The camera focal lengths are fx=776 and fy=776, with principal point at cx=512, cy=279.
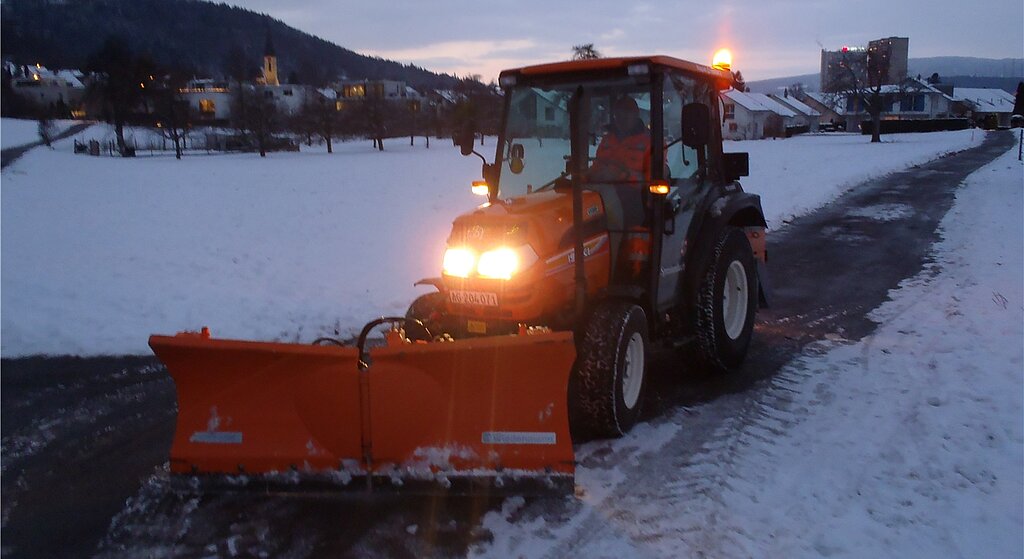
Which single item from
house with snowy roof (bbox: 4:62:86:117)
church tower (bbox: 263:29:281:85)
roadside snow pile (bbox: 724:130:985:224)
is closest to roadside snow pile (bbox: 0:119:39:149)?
house with snowy roof (bbox: 4:62:86:117)

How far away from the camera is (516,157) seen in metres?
5.68

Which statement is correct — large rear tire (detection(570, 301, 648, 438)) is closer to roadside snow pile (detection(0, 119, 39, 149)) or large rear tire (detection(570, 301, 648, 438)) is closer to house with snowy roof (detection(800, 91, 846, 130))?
roadside snow pile (detection(0, 119, 39, 149))

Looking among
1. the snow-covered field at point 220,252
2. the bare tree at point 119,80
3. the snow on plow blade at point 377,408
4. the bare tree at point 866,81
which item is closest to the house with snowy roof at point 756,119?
the bare tree at point 866,81

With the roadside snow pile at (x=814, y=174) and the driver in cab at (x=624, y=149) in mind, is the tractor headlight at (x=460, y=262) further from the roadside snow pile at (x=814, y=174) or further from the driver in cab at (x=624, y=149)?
the roadside snow pile at (x=814, y=174)

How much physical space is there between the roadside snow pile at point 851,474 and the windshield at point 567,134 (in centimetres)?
179

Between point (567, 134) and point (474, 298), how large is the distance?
5.13 feet

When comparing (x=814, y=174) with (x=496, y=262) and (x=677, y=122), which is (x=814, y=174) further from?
(x=496, y=262)

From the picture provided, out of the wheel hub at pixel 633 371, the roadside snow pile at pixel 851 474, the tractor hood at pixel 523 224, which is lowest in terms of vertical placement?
the roadside snow pile at pixel 851 474

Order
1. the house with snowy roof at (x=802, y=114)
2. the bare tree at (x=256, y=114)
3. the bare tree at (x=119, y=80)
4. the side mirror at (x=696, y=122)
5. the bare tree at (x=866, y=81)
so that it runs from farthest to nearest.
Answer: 1. the house with snowy roof at (x=802, y=114)
2. the bare tree at (x=866, y=81)
3. the bare tree at (x=119, y=80)
4. the bare tree at (x=256, y=114)
5. the side mirror at (x=696, y=122)

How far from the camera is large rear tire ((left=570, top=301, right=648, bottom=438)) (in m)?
4.52

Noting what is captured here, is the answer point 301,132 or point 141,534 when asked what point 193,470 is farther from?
point 301,132

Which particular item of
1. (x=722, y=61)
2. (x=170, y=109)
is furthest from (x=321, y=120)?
(x=722, y=61)

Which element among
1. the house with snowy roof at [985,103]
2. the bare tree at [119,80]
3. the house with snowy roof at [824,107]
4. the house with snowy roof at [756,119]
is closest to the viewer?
the bare tree at [119,80]

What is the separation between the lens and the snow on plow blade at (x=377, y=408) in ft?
12.7
